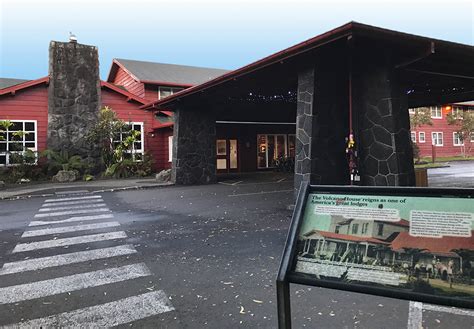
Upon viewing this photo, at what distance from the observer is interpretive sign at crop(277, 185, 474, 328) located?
2041mm

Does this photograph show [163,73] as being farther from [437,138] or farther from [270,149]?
[437,138]

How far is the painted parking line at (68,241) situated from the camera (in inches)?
229

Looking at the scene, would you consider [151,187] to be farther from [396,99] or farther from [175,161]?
[396,99]

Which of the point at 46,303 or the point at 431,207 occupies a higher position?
the point at 431,207

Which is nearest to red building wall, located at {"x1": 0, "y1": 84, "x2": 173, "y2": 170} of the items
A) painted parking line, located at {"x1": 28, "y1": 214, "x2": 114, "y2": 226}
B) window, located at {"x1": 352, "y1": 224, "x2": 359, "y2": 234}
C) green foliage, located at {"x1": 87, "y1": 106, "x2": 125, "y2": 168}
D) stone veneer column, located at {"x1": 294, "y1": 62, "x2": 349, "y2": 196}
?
green foliage, located at {"x1": 87, "y1": 106, "x2": 125, "y2": 168}

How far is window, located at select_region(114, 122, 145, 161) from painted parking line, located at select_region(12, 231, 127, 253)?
43.6 feet

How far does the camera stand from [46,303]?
12.0 feet

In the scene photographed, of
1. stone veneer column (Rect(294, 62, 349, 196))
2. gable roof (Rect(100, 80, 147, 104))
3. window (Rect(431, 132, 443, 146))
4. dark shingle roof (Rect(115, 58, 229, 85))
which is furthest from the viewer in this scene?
window (Rect(431, 132, 443, 146))

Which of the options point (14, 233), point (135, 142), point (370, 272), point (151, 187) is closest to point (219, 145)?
point (135, 142)

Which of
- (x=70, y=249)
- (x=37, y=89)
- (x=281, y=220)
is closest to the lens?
(x=70, y=249)

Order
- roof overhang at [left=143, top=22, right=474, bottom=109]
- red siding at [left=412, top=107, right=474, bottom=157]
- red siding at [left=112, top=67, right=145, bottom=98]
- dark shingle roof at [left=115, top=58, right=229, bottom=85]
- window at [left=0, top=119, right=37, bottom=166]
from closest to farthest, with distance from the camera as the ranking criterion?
roof overhang at [left=143, top=22, right=474, bottom=109] → window at [left=0, top=119, right=37, bottom=166] → red siding at [left=112, top=67, right=145, bottom=98] → dark shingle roof at [left=115, top=58, right=229, bottom=85] → red siding at [left=412, top=107, right=474, bottom=157]

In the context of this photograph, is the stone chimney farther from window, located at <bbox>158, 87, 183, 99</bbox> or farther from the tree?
the tree

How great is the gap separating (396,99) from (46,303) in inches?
302

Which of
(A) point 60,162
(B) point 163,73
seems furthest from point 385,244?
(B) point 163,73
